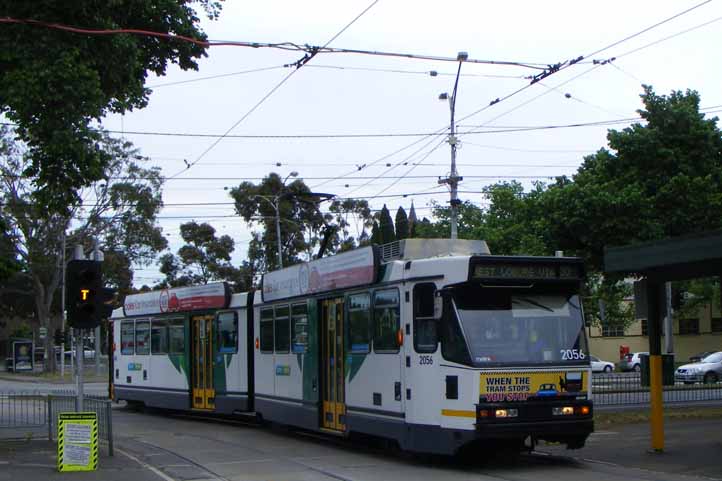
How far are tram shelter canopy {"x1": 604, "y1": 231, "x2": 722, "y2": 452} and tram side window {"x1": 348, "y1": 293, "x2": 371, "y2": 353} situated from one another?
420 centimetres

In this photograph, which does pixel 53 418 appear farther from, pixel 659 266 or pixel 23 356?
pixel 23 356

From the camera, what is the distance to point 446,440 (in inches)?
515

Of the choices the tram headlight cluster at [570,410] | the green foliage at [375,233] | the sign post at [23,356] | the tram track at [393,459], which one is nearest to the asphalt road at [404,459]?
the tram track at [393,459]

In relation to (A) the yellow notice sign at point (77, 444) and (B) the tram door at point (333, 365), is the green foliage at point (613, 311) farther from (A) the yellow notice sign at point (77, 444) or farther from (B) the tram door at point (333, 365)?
(A) the yellow notice sign at point (77, 444)

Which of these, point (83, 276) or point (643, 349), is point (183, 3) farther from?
point (643, 349)

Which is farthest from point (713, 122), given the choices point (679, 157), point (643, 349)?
point (643, 349)

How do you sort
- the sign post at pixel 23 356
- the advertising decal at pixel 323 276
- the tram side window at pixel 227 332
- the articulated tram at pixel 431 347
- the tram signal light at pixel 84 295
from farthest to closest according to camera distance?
the sign post at pixel 23 356 → the tram side window at pixel 227 332 → the advertising decal at pixel 323 276 → the tram signal light at pixel 84 295 → the articulated tram at pixel 431 347

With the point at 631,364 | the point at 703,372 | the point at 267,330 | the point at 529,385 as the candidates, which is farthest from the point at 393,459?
the point at 631,364

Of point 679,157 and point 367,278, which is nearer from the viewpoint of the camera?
point 367,278

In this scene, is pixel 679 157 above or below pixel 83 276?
above

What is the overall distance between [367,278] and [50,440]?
302 inches

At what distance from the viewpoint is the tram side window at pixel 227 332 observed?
2175cm

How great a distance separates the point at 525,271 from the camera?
13.5 m

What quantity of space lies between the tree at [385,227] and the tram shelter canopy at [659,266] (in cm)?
4327
